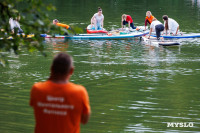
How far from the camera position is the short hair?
4.45 m

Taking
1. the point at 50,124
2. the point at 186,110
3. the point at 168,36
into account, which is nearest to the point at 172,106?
the point at 186,110

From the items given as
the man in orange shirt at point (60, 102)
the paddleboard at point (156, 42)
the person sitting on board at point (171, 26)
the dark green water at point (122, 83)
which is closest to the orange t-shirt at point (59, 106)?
the man in orange shirt at point (60, 102)

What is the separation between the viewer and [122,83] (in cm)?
1337

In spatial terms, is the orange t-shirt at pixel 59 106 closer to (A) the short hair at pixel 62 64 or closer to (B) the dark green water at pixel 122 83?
(A) the short hair at pixel 62 64

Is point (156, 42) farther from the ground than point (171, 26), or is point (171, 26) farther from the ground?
point (171, 26)

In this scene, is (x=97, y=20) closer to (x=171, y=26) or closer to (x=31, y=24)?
(x=171, y=26)

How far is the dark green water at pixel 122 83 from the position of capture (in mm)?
9421

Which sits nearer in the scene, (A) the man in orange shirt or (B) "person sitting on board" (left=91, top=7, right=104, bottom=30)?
(A) the man in orange shirt

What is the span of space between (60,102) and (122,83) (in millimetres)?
9012

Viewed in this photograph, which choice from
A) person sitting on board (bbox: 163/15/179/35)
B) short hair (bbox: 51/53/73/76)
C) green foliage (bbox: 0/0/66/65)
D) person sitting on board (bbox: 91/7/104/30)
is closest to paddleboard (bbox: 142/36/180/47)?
Answer: person sitting on board (bbox: 163/15/179/35)

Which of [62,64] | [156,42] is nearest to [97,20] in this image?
[156,42]

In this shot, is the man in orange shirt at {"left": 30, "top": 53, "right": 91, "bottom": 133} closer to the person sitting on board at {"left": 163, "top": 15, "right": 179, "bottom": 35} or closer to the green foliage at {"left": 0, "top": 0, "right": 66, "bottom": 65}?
the green foliage at {"left": 0, "top": 0, "right": 66, "bottom": 65}

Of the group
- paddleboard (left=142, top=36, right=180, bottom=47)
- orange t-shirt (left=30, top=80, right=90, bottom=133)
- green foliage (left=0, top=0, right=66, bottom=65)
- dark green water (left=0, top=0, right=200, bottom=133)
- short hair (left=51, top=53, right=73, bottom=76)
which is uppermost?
green foliage (left=0, top=0, right=66, bottom=65)

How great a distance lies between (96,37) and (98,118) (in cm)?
1332
